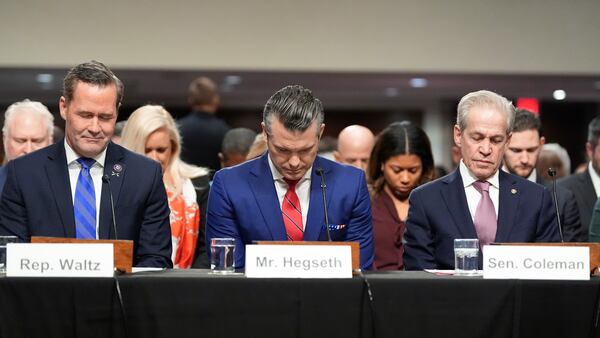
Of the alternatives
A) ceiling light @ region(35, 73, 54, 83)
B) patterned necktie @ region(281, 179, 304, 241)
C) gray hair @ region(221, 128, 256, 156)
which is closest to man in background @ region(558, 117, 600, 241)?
gray hair @ region(221, 128, 256, 156)

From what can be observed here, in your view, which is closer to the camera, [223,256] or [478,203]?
[223,256]

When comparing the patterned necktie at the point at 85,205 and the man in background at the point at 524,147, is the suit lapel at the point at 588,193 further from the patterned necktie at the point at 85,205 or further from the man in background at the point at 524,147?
the patterned necktie at the point at 85,205

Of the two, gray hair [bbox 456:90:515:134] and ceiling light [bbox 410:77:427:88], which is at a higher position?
ceiling light [bbox 410:77:427:88]

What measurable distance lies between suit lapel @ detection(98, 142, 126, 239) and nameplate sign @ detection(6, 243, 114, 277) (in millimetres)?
626

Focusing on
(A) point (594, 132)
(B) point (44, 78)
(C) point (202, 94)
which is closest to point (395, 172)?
(A) point (594, 132)

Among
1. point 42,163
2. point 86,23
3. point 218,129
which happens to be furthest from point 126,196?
point 86,23

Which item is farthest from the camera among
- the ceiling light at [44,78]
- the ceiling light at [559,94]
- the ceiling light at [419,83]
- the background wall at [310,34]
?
the ceiling light at [559,94]

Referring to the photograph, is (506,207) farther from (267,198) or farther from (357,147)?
(357,147)

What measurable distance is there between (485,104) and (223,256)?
1250 mm

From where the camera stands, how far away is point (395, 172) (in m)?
5.08

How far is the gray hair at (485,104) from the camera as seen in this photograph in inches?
150

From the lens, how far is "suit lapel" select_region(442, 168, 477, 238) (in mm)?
3742

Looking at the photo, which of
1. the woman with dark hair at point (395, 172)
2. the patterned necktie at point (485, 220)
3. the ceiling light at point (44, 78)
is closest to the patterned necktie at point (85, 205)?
the patterned necktie at point (485, 220)

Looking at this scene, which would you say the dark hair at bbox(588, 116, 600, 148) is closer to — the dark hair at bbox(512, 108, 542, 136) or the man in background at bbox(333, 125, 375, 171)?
the dark hair at bbox(512, 108, 542, 136)
